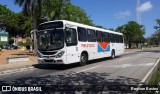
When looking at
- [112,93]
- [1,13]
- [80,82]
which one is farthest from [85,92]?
[1,13]

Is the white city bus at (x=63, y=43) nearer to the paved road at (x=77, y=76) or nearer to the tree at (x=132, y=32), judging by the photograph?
the paved road at (x=77, y=76)

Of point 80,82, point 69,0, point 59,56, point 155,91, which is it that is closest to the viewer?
point 155,91

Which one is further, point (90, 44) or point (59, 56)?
point (90, 44)

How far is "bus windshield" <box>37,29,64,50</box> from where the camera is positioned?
1784 centimetres

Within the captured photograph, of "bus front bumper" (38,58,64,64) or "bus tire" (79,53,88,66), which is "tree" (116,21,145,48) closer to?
"bus tire" (79,53,88,66)

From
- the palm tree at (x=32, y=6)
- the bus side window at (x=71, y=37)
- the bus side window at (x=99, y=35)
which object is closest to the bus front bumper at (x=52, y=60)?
the bus side window at (x=71, y=37)

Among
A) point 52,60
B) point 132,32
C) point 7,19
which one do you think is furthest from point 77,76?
point 132,32

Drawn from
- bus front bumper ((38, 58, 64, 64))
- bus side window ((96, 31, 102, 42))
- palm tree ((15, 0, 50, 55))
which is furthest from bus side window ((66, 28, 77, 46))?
palm tree ((15, 0, 50, 55))

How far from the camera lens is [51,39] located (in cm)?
1819

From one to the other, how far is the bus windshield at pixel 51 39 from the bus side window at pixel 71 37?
444 millimetres

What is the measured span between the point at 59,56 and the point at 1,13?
67560 mm

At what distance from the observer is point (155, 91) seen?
8.22m

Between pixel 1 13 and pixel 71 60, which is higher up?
pixel 1 13

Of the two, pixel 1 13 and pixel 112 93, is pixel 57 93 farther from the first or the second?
pixel 1 13
